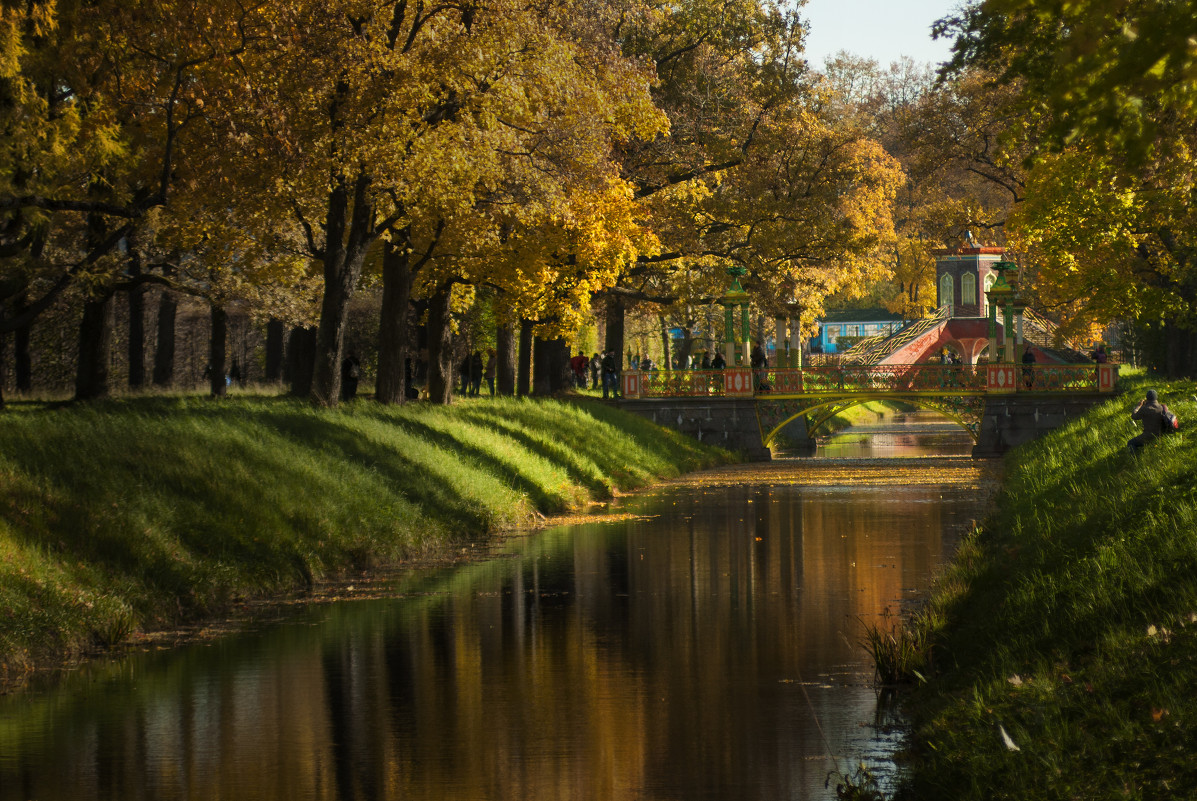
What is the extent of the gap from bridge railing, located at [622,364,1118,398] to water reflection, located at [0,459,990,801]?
96.0 feet

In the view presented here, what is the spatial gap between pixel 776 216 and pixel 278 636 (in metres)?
34.8

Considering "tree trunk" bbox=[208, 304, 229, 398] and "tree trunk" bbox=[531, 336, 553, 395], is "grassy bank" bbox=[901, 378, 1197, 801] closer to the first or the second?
"tree trunk" bbox=[208, 304, 229, 398]

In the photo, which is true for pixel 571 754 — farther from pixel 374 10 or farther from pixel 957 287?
pixel 957 287

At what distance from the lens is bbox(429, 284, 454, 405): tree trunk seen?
37000 mm

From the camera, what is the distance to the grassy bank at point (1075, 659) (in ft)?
25.5

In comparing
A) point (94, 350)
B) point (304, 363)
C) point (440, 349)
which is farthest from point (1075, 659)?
point (304, 363)

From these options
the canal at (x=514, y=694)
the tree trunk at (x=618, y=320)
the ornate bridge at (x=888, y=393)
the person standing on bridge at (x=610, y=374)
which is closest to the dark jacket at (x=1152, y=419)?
the canal at (x=514, y=694)

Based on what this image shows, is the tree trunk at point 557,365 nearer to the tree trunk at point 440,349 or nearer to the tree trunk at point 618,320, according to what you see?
the tree trunk at point 618,320

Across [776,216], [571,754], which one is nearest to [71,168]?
[571,754]

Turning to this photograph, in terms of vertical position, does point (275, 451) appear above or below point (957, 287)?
below

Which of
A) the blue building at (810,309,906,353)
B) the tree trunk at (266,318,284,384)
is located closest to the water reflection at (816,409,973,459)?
the tree trunk at (266,318,284,384)

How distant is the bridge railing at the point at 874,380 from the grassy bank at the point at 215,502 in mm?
18533

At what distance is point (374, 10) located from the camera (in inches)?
1024

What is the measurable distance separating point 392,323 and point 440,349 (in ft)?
19.9
